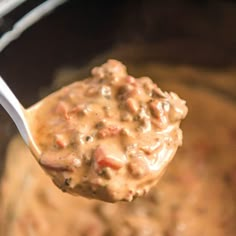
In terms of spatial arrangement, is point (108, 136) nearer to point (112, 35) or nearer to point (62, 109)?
point (62, 109)

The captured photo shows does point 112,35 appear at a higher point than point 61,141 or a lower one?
lower

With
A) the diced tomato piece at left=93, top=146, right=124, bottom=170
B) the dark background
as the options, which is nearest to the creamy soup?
the diced tomato piece at left=93, top=146, right=124, bottom=170

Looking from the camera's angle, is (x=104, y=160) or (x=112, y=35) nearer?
(x=104, y=160)

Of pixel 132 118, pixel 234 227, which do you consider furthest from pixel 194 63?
pixel 132 118

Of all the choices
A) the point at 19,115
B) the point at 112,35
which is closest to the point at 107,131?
the point at 19,115

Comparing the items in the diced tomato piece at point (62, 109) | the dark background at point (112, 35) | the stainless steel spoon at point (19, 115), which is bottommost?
the dark background at point (112, 35)

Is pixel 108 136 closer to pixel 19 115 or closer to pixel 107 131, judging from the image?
pixel 107 131

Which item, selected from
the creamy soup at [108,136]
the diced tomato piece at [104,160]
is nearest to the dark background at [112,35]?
the creamy soup at [108,136]

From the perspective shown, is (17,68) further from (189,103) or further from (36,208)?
(189,103)

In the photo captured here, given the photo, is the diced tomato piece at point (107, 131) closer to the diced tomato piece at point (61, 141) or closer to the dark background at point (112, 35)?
the diced tomato piece at point (61, 141)

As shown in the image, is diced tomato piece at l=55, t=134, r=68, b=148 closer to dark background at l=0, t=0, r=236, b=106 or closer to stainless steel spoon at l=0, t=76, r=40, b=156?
stainless steel spoon at l=0, t=76, r=40, b=156

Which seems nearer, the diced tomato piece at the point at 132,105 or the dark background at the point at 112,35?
the diced tomato piece at the point at 132,105

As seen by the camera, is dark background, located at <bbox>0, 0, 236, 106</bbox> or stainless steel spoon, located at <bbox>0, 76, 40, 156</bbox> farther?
dark background, located at <bbox>0, 0, 236, 106</bbox>
